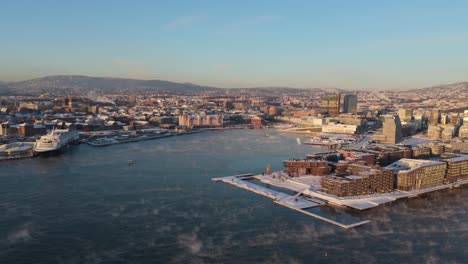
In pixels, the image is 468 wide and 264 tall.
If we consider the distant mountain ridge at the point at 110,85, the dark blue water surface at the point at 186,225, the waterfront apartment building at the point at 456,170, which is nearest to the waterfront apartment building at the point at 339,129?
the waterfront apartment building at the point at 456,170

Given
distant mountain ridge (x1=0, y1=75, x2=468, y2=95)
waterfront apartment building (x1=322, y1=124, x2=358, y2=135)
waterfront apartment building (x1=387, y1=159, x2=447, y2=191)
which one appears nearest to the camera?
waterfront apartment building (x1=387, y1=159, x2=447, y2=191)

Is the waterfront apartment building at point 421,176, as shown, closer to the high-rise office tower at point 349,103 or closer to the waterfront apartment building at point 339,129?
the waterfront apartment building at point 339,129

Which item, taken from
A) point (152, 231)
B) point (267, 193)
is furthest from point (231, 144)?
point (152, 231)

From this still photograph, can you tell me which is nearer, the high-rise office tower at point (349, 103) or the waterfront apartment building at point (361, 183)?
the waterfront apartment building at point (361, 183)

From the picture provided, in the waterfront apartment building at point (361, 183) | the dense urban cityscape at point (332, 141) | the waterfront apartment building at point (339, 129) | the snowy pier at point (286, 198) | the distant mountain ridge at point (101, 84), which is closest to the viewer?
the snowy pier at point (286, 198)

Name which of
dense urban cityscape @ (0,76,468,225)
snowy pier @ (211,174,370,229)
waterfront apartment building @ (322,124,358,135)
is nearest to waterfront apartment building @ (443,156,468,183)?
dense urban cityscape @ (0,76,468,225)

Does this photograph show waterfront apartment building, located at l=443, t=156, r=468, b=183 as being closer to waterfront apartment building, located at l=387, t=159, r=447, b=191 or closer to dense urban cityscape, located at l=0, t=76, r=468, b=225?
dense urban cityscape, located at l=0, t=76, r=468, b=225

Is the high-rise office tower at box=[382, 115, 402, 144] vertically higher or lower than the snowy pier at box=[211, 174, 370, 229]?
higher
